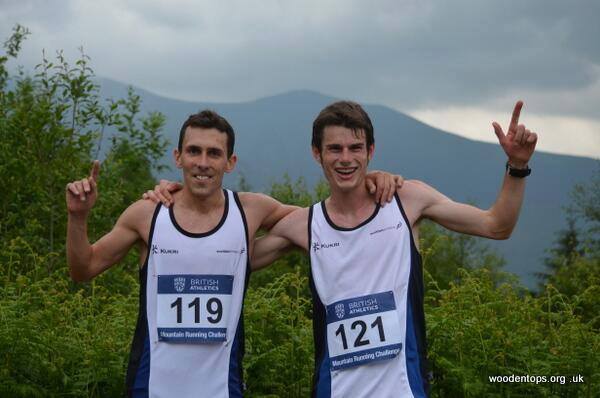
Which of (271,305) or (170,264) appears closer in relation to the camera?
(170,264)

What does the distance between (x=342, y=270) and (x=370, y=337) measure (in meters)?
0.37

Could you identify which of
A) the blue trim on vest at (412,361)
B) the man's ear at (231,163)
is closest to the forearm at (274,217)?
the man's ear at (231,163)

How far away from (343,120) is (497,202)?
83cm

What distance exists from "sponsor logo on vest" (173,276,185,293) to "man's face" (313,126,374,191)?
34.5 inches

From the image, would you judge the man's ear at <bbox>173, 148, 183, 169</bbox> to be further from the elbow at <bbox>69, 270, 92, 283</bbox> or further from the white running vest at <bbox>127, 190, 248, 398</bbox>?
the elbow at <bbox>69, 270, 92, 283</bbox>

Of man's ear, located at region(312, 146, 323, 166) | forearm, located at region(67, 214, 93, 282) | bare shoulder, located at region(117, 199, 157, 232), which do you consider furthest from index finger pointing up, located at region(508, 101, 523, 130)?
forearm, located at region(67, 214, 93, 282)

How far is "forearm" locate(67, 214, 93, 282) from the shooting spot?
483cm

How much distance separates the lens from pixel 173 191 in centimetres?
518

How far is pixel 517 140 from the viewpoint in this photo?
4445mm

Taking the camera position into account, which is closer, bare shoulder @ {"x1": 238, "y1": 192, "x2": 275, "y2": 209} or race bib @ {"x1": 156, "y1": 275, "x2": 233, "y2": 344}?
race bib @ {"x1": 156, "y1": 275, "x2": 233, "y2": 344}

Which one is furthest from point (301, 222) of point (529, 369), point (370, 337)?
point (529, 369)

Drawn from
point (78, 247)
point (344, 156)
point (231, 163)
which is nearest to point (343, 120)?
point (344, 156)

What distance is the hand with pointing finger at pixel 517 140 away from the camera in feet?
14.5

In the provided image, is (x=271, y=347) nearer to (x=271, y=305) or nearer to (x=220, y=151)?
(x=271, y=305)
